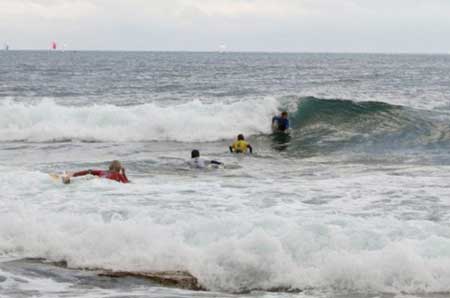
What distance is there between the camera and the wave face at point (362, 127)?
76.0ft

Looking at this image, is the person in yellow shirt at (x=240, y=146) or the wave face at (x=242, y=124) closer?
the person in yellow shirt at (x=240, y=146)

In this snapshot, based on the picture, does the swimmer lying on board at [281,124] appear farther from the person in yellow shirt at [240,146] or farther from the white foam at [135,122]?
the person in yellow shirt at [240,146]

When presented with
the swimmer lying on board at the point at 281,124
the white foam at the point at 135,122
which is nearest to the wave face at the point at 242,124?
the white foam at the point at 135,122

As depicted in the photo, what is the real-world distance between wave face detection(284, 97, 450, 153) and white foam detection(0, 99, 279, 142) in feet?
5.91

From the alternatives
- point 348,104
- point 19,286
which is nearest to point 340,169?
point 19,286

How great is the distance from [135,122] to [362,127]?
8.45 m

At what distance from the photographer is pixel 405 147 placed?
2234cm

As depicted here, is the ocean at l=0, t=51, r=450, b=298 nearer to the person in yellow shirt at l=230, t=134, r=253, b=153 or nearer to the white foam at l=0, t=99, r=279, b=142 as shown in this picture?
the person in yellow shirt at l=230, t=134, r=253, b=153

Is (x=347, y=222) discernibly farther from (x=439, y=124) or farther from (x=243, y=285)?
(x=439, y=124)

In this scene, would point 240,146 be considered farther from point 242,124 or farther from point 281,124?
point 242,124

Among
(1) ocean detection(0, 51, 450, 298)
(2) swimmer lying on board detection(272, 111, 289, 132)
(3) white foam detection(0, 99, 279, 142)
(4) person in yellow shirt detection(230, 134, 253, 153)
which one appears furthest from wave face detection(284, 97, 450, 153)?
(4) person in yellow shirt detection(230, 134, 253, 153)

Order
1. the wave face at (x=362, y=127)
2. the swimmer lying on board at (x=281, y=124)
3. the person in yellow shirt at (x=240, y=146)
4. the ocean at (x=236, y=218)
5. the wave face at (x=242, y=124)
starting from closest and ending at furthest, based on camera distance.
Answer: the ocean at (x=236, y=218) → the person in yellow shirt at (x=240, y=146) → the wave face at (x=362, y=127) → the wave face at (x=242, y=124) → the swimmer lying on board at (x=281, y=124)

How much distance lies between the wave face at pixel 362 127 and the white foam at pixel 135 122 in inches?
70.9

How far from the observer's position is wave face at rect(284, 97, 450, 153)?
76.0 feet
